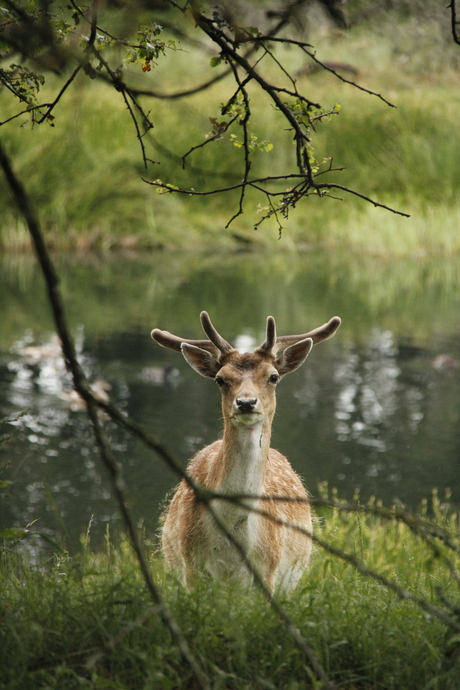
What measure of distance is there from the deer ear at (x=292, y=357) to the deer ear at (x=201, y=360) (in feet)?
1.14

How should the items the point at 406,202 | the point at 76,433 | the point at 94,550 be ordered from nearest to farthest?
1. the point at 94,550
2. the point at 76,433
3. the point at 406,202

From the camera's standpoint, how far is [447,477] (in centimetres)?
921

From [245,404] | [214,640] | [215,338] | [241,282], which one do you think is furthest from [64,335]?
[241,282]

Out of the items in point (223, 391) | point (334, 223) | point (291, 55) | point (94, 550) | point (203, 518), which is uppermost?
point (291, 55)

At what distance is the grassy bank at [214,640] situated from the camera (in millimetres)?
3113

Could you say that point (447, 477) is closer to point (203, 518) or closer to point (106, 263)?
point (203, 518)

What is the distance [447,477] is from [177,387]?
4245 millimetres

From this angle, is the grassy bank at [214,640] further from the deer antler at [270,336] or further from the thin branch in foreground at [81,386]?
the deer antler at [270,336]

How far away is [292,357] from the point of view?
5012 millimetres

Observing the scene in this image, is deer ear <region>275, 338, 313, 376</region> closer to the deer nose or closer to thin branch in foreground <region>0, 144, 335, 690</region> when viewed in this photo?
the deer nose

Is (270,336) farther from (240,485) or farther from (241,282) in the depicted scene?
(241,282)

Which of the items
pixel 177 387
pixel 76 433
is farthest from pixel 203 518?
pixel 177 387

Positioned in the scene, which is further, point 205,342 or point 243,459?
point 205,342

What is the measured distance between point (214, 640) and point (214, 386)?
30.8ft
